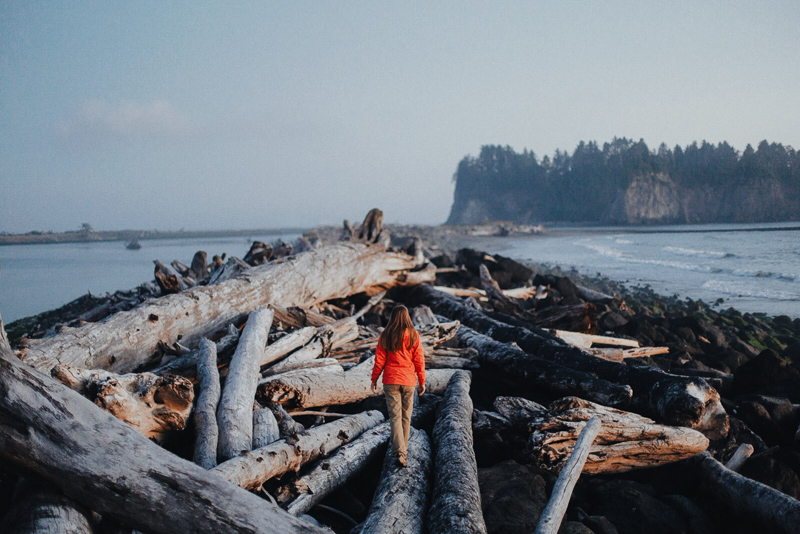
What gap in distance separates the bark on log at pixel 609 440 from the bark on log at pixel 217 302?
4733 mm

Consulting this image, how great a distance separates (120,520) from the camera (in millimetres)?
2316

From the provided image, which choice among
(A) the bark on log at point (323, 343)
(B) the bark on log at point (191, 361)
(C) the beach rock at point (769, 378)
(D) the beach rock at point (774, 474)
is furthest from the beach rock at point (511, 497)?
(C) the beach rock at point (769, 378)

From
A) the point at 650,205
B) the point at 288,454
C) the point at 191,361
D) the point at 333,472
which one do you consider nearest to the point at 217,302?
the point at 191,361

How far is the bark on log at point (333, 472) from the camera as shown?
10.1 feet

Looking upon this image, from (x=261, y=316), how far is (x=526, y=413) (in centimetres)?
372

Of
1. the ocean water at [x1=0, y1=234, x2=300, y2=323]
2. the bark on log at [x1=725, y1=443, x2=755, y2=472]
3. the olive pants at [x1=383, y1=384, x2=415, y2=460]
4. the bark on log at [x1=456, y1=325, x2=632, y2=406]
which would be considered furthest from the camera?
the ocean water at [x1=0, y1=234, x2=300, y2=323]

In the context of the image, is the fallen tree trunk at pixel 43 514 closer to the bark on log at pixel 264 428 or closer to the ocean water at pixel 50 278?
the bark on log at pixel 264 428

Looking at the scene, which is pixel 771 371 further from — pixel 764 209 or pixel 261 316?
pixel 764 209

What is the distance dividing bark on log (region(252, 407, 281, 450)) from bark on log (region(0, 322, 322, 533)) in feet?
3.58

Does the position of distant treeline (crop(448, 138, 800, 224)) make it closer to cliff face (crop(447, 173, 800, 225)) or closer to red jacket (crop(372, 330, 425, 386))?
cliff face (crop(447, 173, 800, 225))

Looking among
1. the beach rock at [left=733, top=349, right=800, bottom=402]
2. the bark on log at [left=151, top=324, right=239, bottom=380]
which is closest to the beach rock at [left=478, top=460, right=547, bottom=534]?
the bark on log at [left=151, top=324, right=239, bottom=380]

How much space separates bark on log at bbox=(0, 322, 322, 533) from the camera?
2.27m

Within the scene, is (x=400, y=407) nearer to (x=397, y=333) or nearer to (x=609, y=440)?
(x=397, y=333)

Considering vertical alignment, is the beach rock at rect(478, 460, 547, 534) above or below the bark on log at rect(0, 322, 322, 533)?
below
